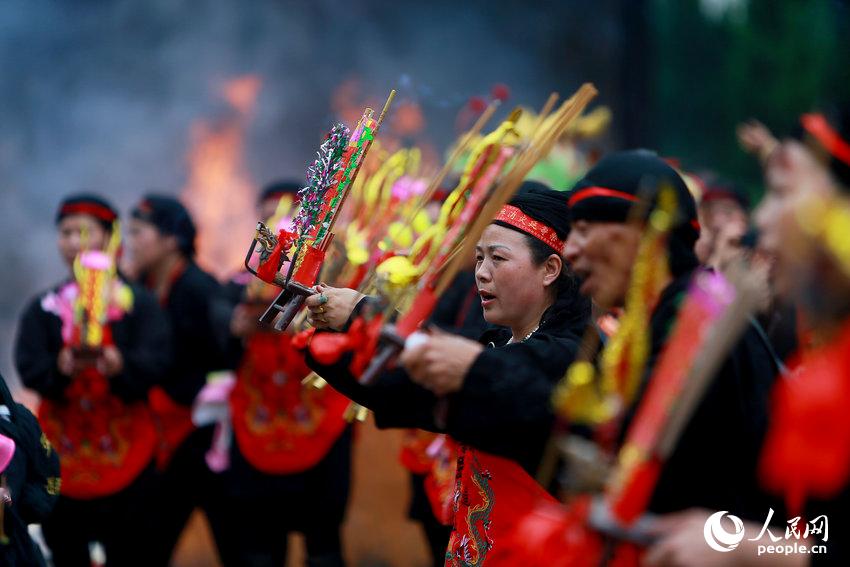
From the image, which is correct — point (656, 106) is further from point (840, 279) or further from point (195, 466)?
point (840, 279)

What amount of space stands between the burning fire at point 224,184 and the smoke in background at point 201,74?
0.05 meters

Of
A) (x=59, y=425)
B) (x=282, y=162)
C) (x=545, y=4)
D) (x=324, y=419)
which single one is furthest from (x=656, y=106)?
(x=59, y=425)

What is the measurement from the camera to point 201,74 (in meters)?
8.18

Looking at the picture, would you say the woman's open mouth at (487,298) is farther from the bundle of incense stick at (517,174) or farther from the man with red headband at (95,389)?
the man with red headband at (95,389)

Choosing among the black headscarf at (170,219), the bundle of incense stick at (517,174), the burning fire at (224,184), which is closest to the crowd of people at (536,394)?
the bundle of incense stick at (517,174)

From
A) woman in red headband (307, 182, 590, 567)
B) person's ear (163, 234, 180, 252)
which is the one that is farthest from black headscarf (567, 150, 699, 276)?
person's ear (163, 234, 180, 252)

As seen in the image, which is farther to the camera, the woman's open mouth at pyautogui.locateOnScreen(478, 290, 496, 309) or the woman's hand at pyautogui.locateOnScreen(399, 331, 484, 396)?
the woman's open mouth at pyautogui.locateOnScreen(478, 290, 496, 309)

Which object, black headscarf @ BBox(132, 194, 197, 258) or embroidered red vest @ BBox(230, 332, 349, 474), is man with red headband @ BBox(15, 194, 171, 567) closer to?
embroidered red vest @ BBox(230, 332, 349, 474)

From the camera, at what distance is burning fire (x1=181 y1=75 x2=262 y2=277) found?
8133mm

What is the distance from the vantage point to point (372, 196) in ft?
13.2

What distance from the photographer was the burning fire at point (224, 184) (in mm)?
8133

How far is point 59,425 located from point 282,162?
349cm

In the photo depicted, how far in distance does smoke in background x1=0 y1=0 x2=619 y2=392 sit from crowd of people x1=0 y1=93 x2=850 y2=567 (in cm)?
216

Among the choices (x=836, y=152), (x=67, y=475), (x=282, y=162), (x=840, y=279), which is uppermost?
(x=282, y=162)
